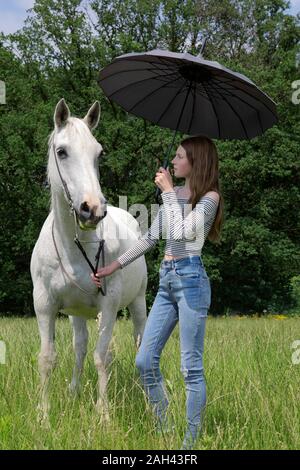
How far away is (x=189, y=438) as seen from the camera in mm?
3203

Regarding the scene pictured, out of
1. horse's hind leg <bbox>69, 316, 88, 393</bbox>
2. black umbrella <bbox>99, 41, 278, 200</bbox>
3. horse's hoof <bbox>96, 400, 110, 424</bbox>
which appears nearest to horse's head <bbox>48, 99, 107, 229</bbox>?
black umbrella <bbox>99, 41, 278, 200</bbox>

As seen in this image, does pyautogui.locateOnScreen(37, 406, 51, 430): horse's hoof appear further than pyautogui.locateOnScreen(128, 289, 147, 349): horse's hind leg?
No

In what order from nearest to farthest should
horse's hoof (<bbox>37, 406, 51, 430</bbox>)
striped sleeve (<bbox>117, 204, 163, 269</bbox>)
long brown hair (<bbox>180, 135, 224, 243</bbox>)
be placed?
horse's hoof (<bbox>37, 406, 51, 430</bbox>)
long brown hair (<bbox>180, 135, 224, 243</bbox>)
striped sleeve (<bbox>117, 204, 163, 269</bbox>)

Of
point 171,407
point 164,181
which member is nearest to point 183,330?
point 171,407

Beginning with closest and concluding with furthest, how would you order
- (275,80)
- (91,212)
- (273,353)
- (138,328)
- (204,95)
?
1. (91,212)
2. (204,95)
3. (273,353)
4. (138,328)
5. (275,80)

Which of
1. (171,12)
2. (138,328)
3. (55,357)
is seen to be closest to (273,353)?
(138,328)

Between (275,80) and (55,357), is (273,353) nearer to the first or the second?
(55,357)

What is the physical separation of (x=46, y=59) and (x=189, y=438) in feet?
76.3

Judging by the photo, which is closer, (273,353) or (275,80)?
(273,353)

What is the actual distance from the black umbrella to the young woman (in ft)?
1.28

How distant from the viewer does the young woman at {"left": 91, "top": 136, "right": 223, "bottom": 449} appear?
3.49 metres

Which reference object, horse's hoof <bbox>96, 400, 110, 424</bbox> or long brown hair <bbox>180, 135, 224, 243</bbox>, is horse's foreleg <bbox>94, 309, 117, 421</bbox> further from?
long brown hair <bbox>180, 135, 224, 243</bbox>

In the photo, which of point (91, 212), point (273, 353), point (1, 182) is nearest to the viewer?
point (91, 212)

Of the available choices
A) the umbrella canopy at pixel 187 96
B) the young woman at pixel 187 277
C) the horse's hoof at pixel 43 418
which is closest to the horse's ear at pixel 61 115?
the umbrella canopy at pixel 187 96
